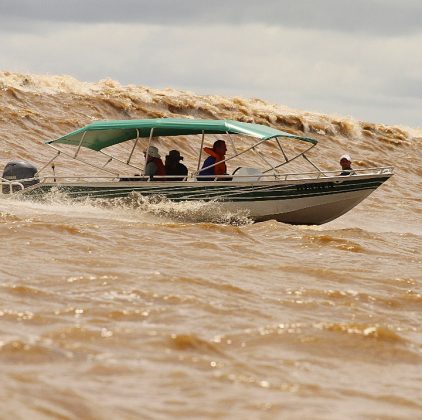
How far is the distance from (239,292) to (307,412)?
3544 mm

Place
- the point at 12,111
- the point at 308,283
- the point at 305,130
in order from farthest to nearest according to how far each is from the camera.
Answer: the point at 305,130
the point at 12,111
the point at 308,283

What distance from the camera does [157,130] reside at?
18.0m

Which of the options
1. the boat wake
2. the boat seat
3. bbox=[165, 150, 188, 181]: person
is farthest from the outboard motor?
the boat seat

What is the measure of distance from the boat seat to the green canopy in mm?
677

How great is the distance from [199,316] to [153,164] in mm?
8926

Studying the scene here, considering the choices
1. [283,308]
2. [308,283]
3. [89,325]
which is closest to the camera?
[89,325]

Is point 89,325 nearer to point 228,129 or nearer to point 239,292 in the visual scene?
point 239,292

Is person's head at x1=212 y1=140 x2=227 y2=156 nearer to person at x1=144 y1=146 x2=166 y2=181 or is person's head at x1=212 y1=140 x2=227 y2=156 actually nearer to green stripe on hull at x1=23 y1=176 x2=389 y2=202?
green stripe on hull at x1=23 y1=176 x2=389 y2=202

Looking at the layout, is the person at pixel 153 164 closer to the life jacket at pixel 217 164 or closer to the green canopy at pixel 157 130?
the green canopy at pixel 157 130

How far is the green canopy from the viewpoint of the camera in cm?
1659

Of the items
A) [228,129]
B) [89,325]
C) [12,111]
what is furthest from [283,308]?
[12,111]

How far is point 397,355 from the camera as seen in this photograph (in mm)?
7891

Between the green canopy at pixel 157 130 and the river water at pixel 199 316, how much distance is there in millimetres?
1368

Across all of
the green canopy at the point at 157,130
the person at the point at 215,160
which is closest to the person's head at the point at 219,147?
the person at the point at 215,160
